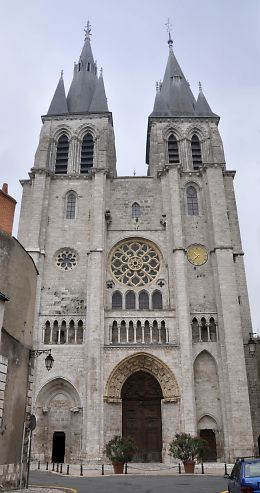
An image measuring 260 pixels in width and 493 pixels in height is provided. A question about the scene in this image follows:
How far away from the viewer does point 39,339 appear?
71.4ft

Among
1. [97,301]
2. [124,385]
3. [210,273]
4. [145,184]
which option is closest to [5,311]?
[97,301]

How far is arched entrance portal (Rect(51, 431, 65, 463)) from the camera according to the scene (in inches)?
815

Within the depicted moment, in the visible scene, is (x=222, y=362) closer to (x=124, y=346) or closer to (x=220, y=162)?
(x=124, y=346)

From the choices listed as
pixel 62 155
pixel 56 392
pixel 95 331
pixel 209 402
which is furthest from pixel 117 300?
pixel 62 155

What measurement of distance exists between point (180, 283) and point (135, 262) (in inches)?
127

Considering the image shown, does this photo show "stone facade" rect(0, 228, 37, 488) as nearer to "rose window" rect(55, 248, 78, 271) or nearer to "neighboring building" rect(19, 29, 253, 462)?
"neighboring building" rect(19, 29, 253, 462)

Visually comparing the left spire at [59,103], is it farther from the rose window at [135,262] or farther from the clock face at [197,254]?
the clock face at [197,254]

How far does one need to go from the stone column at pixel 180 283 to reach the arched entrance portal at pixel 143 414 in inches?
83.4

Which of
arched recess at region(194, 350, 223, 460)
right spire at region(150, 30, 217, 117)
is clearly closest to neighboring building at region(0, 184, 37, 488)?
A: arched recess at region(194, 350, 223, 460)

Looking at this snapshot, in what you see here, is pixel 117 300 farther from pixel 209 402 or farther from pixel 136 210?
pixel 209 402

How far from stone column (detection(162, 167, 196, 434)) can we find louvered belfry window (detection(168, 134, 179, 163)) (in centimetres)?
233

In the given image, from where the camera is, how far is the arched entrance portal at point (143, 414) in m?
21.1

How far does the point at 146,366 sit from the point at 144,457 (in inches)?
166

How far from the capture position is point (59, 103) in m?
30.6
